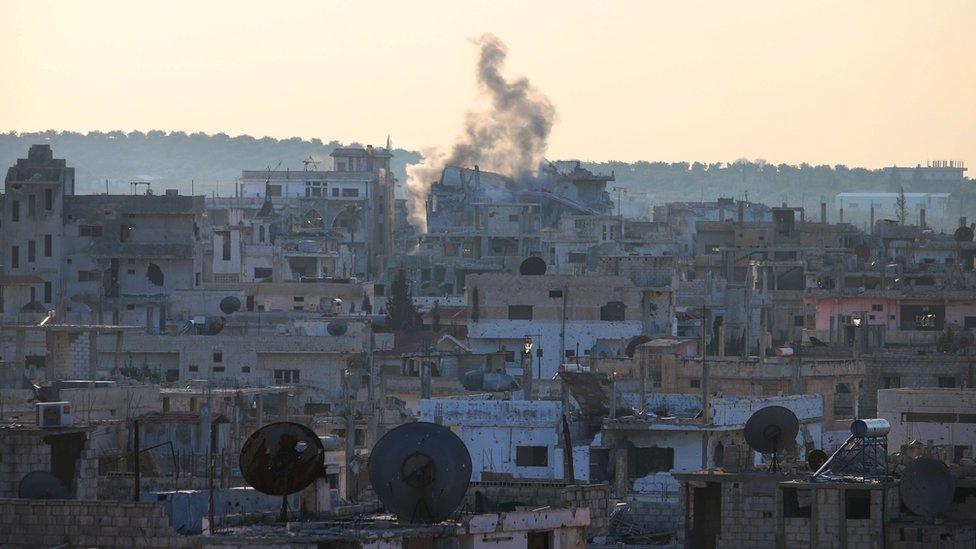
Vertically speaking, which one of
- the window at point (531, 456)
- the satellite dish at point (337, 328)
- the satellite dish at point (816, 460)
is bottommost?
the window at point (531, 456)

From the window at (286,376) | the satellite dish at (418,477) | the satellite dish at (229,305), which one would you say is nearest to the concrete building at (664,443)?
the window at (286,376)

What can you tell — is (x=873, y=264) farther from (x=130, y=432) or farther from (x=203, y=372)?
(x=130, y=432)

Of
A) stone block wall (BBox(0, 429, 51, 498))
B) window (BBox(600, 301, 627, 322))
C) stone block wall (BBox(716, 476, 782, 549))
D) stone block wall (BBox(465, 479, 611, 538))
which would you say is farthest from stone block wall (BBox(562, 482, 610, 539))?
window (BBox(600, 301, 627, 322))

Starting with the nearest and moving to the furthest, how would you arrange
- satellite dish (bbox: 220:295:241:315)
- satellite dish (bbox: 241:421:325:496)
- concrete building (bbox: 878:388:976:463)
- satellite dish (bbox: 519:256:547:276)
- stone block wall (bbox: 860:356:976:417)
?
satellite dish (bbox: 241:421:325:496), concrete building (bbox: 878:388:976:463), stone block wall (bbox: 860:356:976:417), satellite dish (bbox: 220:295:241:315), satellite dish (bbox: 519:256:547:276)

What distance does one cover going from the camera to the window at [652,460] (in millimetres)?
42531

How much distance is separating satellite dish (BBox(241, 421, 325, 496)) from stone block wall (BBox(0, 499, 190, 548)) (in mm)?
1345

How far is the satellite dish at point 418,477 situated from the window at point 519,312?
36.3m

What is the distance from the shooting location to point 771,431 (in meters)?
32.7

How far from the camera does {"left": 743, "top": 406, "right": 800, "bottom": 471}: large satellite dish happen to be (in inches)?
1281

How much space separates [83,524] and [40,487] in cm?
211

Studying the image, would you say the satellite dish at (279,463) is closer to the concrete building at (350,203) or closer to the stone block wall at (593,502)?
the stone block wall at (593,502)

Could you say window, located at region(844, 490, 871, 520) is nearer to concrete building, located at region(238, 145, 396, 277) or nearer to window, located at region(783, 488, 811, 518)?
window, located at region(783, 488, 811, 518)

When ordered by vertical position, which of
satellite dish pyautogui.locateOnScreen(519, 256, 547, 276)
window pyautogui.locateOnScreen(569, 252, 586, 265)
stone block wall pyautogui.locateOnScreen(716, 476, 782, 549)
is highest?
window pyautogui.locateOnScreen(569, 252, 586, 265)

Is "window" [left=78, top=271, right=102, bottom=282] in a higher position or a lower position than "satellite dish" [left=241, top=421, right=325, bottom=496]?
higher
